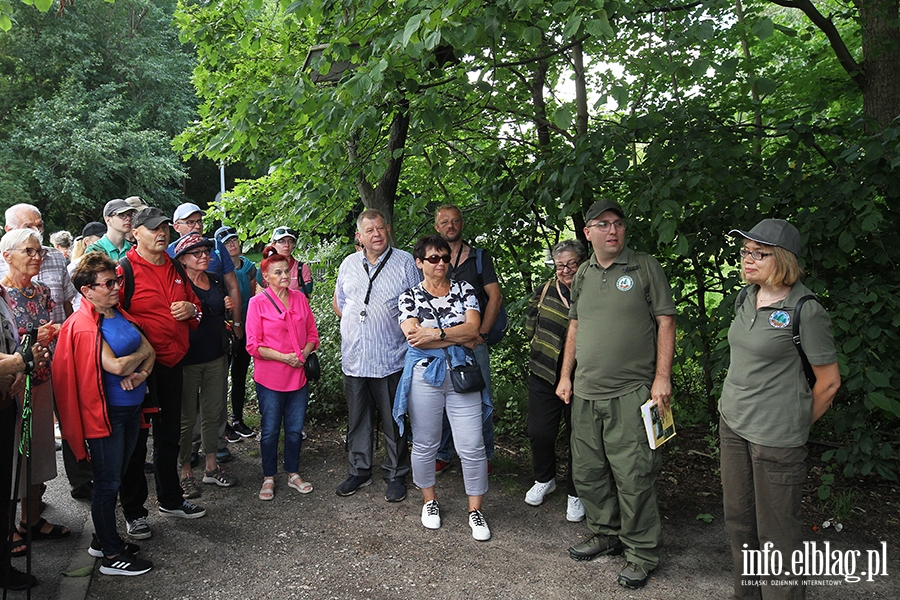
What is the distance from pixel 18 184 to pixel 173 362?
20.7 metres

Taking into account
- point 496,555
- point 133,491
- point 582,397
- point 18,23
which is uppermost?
point 18,23

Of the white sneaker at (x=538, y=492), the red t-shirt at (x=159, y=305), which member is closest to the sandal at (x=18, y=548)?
the red t-shirt at (x=159, y=305)

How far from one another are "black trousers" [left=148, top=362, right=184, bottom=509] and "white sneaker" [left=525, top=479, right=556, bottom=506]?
8.25 feet

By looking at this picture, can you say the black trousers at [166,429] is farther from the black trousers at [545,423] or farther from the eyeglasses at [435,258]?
the black trousers at [545,423]

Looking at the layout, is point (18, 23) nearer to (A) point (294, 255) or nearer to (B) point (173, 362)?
(A) point (294, 255)

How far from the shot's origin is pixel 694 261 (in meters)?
4.94

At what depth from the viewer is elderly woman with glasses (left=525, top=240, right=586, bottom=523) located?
4574mm

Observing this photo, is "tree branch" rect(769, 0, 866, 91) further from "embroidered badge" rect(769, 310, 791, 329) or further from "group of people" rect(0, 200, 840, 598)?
"embroidered badge" rect(769, 310, 791, 329)

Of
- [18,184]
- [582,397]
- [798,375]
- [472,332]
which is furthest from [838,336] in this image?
[18,184]

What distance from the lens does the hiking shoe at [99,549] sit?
3.87m

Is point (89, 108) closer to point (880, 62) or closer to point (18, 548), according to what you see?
point (18, 548)

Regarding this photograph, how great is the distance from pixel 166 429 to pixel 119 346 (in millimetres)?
823

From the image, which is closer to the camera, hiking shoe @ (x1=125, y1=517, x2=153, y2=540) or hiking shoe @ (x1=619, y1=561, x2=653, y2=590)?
hiking shoe @ (x1=619, y1=561, x2=653, y2=590)

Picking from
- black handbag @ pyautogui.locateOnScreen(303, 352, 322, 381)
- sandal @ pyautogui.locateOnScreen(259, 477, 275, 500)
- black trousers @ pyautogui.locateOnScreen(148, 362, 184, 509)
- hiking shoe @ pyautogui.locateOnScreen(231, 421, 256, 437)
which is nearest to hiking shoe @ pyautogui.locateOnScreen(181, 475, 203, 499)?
black trousers @ pyautogui.locateOnScreen(148, 362, 184, 509)
